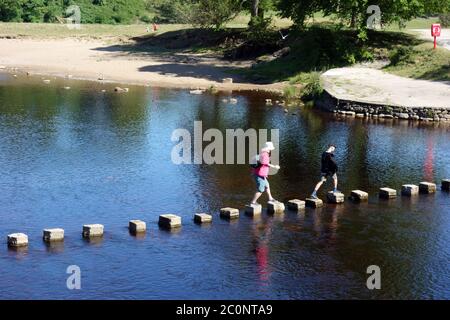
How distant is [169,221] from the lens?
23.5 m

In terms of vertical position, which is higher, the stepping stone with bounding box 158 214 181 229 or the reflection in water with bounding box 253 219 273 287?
the stepping stone with bounding box 158 214 181 229

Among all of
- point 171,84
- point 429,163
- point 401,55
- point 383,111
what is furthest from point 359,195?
point 171,84

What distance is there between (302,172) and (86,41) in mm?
53218

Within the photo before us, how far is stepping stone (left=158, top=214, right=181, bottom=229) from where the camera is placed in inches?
927

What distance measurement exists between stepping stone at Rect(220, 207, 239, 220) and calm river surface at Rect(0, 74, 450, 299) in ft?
0.87

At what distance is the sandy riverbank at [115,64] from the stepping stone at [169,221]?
Result: 1408 inches

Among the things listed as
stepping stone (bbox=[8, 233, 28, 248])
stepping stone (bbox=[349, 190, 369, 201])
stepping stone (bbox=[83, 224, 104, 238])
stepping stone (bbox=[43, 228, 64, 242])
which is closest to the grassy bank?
stepping stone (bbox=[349, 190, 369, 201])

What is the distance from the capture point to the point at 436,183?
3070 cm

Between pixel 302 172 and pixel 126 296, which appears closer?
pixel 126 296

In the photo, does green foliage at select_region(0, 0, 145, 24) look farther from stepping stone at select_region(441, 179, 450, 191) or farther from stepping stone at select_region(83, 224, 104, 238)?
stepping stone at select_region(83, 224, 104, 238)

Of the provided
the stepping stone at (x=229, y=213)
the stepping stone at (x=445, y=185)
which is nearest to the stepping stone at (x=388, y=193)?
the stepping stone at (x=445, y=185)

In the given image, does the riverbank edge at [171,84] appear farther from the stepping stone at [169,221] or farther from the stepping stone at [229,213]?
the stepping stone at [169,221]
